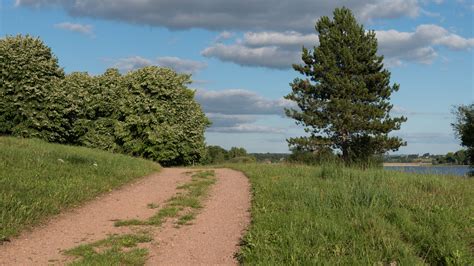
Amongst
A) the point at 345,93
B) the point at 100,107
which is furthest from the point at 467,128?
the point at 100,107

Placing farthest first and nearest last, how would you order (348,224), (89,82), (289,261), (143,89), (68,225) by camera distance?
(89,82) → (143,89) → (68,225) → (348,224) → (289,261)

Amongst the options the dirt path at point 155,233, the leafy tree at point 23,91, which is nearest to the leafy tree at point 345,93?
the leafy tree at point 23,91

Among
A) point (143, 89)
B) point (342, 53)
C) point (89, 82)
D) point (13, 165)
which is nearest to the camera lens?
point (13, 165)

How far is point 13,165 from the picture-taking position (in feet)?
41.3

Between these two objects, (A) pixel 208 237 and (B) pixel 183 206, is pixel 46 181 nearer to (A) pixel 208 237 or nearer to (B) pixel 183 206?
(B) pixel 183 206

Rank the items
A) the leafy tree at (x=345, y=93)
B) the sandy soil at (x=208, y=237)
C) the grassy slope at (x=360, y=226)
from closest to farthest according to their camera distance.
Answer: the grassy slope at (x=360, y=226) < the sandy soil at (x=208, y=237) < the leafy tree at (x=345, y=93)

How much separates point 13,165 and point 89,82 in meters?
20.2

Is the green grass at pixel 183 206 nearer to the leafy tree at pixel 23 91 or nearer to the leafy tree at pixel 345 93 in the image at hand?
the leafy tree at pixel 23 91

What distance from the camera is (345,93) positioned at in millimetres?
34938

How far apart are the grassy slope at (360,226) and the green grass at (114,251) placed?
1.63 meters

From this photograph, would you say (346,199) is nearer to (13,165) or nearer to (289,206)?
(289,206)

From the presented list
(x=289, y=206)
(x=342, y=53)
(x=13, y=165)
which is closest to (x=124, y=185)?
(x=13, y=165)

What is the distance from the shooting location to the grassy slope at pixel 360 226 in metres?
6.16

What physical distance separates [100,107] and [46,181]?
66.6ft
